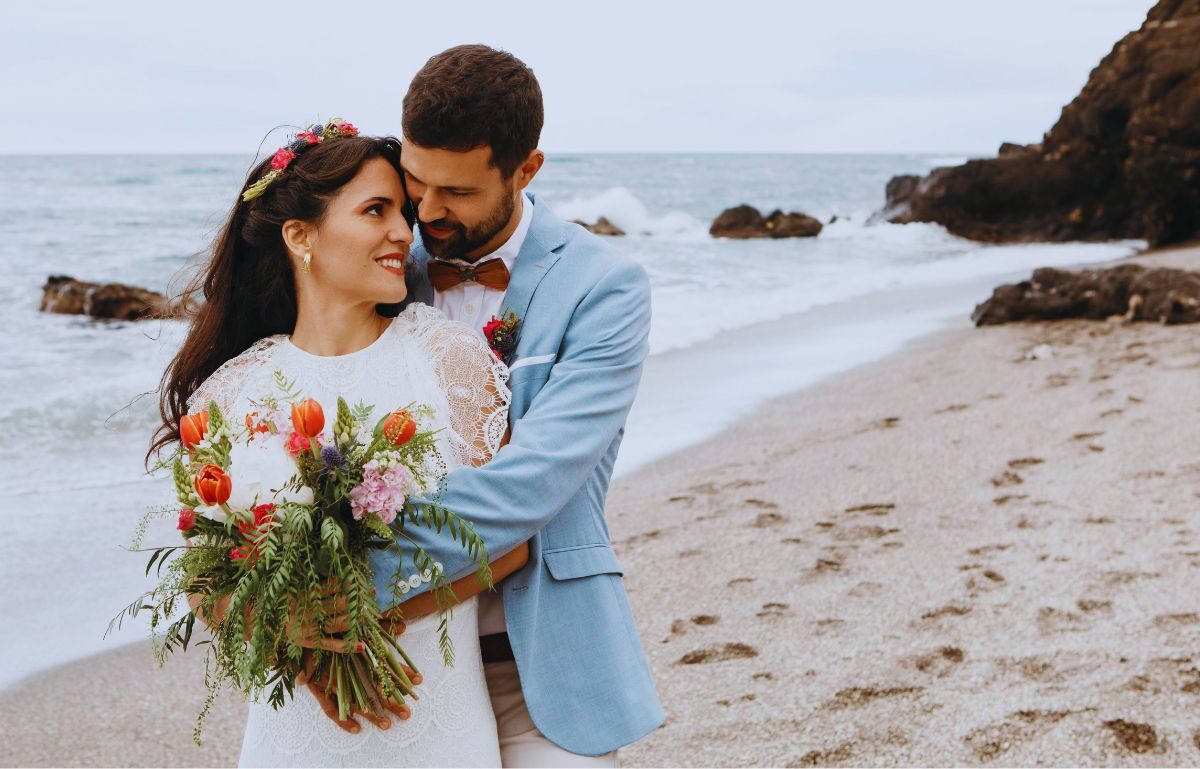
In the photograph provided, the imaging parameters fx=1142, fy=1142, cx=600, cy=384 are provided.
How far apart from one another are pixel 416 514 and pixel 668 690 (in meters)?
2.55

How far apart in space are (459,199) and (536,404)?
0.52m

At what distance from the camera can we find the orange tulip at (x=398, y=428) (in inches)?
75.1

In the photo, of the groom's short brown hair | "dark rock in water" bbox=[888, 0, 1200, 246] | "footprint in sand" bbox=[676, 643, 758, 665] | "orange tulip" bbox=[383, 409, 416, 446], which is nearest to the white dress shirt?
the groom's short brown hair

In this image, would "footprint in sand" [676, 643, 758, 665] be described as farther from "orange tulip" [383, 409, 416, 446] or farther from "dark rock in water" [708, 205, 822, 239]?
"dark rock in water" [708, 205, 822, 239]

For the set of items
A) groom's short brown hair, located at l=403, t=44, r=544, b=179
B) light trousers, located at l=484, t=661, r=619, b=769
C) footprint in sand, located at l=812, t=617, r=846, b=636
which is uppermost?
groom's short brown hair, located at l=403, t=44, r=544, b=179

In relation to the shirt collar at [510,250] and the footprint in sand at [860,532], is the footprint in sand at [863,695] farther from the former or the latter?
the shirt collar at [510,250]

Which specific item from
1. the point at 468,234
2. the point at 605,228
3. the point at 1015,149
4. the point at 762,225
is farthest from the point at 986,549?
the point at 605,228

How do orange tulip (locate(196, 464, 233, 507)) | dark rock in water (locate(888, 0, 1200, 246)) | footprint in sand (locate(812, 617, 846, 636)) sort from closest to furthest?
orange tulip (locate(196, 464, 233, 507)), footprint in sand (locate(812, 617, 846, 636)), dark rock in water (locate(888, 0, 1200, 246))

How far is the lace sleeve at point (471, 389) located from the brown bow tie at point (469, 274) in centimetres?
22

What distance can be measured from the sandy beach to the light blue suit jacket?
167cm

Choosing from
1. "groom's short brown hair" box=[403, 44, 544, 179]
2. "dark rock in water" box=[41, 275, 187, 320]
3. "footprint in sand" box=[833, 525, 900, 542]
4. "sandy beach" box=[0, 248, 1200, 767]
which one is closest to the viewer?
"groom's short brown hair" box=[403, 44, 544, 179]

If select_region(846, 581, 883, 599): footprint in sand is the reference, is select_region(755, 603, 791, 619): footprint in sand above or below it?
below

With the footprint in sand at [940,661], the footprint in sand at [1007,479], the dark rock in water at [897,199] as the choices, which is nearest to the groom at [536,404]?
the footprint in sand at [940,661]

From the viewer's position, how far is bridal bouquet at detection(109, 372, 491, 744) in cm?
181
